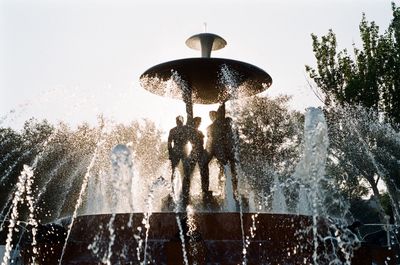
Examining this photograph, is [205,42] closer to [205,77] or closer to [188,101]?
[205,77]

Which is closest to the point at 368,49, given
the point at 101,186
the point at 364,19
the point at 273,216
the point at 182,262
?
the point at 364,19

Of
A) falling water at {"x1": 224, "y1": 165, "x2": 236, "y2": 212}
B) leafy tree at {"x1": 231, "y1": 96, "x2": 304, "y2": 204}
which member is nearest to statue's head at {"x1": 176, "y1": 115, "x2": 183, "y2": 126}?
falling water at {"x1": 224, "y1": 165, "x2": 236, "y2": 212}

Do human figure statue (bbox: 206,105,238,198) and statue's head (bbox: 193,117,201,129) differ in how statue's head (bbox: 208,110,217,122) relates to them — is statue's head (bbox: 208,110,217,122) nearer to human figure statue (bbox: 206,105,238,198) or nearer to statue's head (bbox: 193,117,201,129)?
human figure statue (bbox: 206,105,238,198)

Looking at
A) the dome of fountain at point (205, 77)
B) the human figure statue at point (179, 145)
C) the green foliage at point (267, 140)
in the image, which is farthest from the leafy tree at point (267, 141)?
the human figure statue at point (179, 145)

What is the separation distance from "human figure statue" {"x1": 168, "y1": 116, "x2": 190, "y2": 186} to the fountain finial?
2064 mm

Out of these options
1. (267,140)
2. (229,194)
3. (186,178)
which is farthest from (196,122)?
(267,140)

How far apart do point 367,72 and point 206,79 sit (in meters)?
12.0

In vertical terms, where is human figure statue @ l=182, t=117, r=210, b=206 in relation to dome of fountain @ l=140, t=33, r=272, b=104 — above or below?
below

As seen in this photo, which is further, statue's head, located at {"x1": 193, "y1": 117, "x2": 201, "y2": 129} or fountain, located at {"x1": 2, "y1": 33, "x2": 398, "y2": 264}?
statue's head, located at {"x1": 193, "y1": 117, "x2": 201, "y2": 129}

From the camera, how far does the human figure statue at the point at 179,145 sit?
10086 millimetres

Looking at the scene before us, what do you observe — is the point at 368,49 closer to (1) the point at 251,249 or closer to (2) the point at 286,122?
(2) the point at 286,122

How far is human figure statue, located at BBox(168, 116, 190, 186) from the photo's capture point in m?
10.1

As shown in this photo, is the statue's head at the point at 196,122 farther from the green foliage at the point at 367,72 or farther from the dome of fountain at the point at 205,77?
the green foliage at the point at 367,72

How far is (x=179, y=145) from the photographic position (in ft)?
33.3
